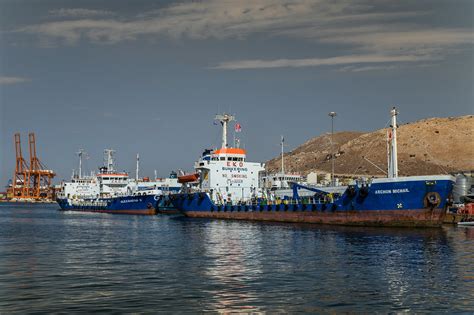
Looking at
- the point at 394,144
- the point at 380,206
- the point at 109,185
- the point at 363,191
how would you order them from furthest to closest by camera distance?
1. the point at 109,185
2. the point at 394,144
3. the point at 363,191
4. the point at 380,206

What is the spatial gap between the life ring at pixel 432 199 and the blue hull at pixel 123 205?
179 feet

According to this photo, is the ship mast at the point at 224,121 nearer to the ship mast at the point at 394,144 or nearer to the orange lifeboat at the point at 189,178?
the orange lifeboat at the point at 189,178

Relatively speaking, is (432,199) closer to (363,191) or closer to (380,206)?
(380,206)

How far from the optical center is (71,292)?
21172mm

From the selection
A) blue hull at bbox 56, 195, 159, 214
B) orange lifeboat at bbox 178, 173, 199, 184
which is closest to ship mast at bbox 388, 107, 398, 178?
orange lifeboat at bbox 178, 173, 199, 184

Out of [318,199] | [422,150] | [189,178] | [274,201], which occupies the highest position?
[422,150]

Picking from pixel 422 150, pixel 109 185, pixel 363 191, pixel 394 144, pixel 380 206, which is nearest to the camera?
pixel 380 206

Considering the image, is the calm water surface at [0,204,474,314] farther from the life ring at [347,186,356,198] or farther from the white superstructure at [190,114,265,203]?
the white superstructure at [190,114,265,203]

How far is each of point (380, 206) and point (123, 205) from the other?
5824cm

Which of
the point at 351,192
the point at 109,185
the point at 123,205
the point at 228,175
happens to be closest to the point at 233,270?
the point at 351,192

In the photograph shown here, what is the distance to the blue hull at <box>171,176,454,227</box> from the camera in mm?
44750

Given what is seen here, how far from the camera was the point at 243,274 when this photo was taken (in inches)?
981

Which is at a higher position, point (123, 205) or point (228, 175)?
point (228, 175)

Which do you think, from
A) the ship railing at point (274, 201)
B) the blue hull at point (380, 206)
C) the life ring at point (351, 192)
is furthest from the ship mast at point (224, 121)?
the life ring at point (351, 192)
